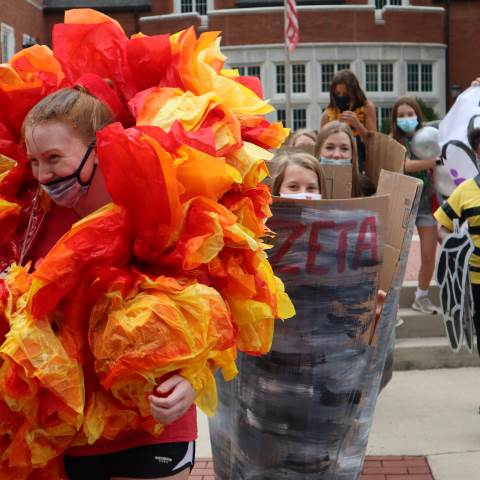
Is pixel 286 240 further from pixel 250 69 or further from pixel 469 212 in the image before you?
pixel 250 69

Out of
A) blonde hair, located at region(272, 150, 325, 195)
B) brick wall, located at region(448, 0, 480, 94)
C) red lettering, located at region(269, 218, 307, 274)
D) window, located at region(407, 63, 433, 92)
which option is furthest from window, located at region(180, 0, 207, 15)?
red lettering, located at region(269, 218, 307, 274)

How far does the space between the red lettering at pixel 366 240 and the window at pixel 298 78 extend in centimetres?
2593

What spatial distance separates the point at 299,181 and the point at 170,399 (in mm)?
1444

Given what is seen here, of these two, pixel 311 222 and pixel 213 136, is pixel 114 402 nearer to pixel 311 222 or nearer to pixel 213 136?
pixel 213 136

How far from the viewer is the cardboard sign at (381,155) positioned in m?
3.54

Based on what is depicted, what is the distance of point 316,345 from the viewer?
9.54 feet

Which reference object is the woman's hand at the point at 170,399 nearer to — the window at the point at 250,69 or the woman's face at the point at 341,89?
the woman's face at the point at 341,89

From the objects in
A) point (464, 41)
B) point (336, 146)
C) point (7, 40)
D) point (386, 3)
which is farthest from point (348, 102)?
point (386, 3)

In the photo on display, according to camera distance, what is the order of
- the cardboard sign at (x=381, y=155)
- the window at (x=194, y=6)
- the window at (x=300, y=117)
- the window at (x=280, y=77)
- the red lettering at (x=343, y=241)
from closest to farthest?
the red lettering at (x=343, y=241)
the cardboard sign at (x=381, y=155)
the window at (x=280, y=77)
the window at (x=300, y=117)
the window at (x=194, y=6)

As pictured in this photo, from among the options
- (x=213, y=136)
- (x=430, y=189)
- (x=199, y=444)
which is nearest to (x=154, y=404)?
(x=213, y=136)

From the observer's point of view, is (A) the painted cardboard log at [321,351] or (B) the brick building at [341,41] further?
(B) the brick building at [341,41]

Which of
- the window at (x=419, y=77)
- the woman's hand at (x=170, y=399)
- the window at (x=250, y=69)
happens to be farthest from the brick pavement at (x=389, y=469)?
the window at (x=419, y=77)

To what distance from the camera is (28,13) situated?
92.0ft

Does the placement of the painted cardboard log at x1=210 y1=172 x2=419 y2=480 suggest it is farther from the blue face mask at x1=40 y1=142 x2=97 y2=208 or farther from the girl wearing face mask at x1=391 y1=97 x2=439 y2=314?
the girl wearing face mask at x1=391 y1=97 x2=439 y2=314
